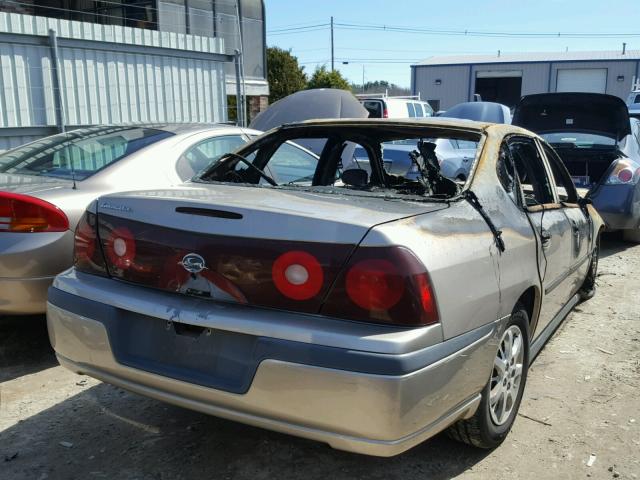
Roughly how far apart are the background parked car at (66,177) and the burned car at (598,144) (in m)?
3.97

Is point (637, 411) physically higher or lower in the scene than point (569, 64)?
lower

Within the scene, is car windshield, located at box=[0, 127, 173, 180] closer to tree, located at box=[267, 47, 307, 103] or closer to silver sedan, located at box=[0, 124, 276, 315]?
silver sedan, located at box=[0, 124, 276, 315]

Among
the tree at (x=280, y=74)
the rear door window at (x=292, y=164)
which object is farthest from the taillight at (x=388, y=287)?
the tree at (x=280, y=74)

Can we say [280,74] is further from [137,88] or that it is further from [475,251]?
[475,251]

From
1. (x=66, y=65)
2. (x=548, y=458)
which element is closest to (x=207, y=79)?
(x=66, y=65)

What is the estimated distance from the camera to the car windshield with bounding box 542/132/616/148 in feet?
25.9

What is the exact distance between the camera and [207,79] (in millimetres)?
10844

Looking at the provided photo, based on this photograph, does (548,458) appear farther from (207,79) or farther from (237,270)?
(207,79)

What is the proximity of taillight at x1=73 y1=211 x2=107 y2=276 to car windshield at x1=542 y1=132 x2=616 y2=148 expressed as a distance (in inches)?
264

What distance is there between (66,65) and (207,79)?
9.25ft

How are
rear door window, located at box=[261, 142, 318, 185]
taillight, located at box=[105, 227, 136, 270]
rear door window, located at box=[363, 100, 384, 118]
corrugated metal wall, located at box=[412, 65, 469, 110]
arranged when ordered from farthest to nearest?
corrugated metal wall, located at box=[412, 65, 469, 110] → rear door window, located at box=[363, 100, 384, 118] → rear door window, located at box=[261, 142, 318, 185] → taillight, located at box=[105, 227, 136, 270]

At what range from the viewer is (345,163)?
4500 millimetres

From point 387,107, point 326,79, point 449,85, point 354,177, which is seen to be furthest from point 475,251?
point 449,85

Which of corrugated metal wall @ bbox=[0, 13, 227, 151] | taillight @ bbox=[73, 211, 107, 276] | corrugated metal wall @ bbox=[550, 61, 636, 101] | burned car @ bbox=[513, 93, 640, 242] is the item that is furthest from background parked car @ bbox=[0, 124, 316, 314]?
corrugated metal wall @ bbox=[550, 61, 636, 101]
